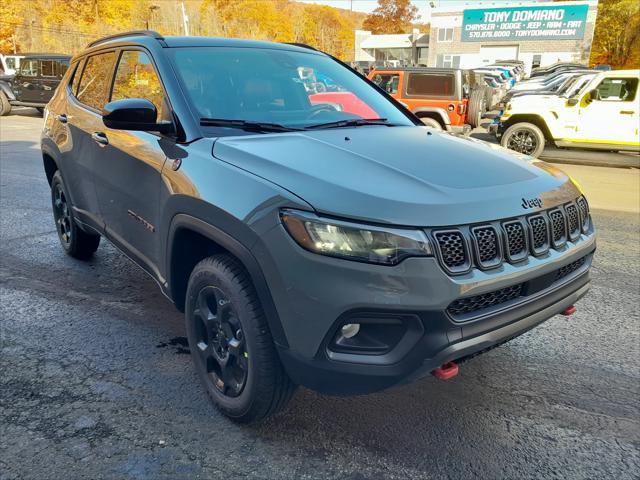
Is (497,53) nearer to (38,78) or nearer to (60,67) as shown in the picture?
(60,67)

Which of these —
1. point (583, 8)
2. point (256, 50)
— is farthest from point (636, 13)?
point (256, 50)

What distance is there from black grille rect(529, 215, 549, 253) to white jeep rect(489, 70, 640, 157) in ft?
30.7

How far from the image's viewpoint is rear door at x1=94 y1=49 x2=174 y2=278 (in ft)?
9.68

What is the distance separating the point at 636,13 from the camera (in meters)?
41.2

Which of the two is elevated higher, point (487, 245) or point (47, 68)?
point (47, 68)

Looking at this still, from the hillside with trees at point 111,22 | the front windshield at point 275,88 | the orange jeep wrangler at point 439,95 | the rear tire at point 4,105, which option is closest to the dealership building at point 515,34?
the hillside with trees at point 111,22

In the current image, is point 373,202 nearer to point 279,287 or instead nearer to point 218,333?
point 279,287

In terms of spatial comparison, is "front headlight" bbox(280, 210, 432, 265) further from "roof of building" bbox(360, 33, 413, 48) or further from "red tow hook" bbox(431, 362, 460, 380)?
"roof of building" bbox(360, 33, 413, 48)

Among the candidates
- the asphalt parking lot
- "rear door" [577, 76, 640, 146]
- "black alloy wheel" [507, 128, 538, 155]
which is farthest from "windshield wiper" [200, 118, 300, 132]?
"rear door" [577, 76, 640, 146]

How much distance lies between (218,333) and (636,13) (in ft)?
161

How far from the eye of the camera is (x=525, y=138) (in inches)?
442

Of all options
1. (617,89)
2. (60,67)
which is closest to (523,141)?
(617,89)

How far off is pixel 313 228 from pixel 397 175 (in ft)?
1.62

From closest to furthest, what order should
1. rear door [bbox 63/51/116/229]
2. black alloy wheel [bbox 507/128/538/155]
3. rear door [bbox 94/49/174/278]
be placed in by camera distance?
rear door [bbox 94/49/174/278] → rear door [bbox 63/51/116/229] → black alloy wheel [bbox 507/128/538/155]
